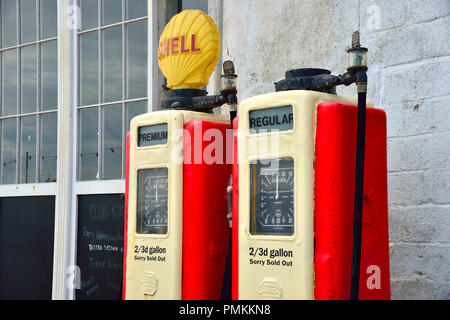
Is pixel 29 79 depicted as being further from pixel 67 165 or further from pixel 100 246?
pixel 100 246

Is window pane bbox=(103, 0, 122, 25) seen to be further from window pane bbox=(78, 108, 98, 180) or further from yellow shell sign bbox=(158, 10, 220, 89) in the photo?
yellow shell sign bbox=(158, 10, 220, 89)

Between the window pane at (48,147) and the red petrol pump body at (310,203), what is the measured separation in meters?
3.15

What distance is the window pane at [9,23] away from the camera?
613 cm

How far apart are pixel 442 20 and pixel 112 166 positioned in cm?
287

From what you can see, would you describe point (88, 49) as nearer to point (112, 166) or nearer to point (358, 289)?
point (112, 166)

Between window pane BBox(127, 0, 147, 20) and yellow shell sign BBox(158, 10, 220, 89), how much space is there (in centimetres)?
175

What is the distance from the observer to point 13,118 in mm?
6098

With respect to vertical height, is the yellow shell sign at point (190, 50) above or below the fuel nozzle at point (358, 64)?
above

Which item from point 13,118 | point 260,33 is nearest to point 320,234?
point 260,33

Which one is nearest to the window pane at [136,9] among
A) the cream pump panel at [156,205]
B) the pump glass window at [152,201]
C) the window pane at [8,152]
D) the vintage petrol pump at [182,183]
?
the window pane at [8,152]

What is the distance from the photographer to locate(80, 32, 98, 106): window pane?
216 inches

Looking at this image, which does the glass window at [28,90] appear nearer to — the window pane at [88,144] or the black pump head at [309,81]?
the window pane at [88,144]

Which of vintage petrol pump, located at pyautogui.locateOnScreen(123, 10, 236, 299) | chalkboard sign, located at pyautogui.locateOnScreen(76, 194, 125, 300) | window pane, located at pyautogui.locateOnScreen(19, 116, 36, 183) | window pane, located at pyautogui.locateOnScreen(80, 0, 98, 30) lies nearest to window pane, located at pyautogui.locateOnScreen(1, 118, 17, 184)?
window pane, located at pyautogui.locateOnScreen(19, 116, 36, 183)

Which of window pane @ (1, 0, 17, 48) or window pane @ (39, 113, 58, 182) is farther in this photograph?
window pane @ (1, 0, 17, 48)
